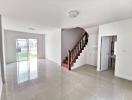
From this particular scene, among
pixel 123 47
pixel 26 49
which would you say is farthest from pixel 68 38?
pixel 26 49

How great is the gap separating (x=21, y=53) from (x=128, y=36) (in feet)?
26.3

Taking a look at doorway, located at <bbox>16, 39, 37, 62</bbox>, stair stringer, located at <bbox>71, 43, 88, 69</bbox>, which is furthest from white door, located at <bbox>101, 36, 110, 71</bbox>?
doorway, located at <bbox>16, 39, 37, 62</bbox>

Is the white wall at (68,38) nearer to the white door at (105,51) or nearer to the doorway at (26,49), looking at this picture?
the white door at (105,51)

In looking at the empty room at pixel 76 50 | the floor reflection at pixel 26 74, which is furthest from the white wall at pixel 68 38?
the floor reflection at pixel 26 74

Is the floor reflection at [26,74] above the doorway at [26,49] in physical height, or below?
below

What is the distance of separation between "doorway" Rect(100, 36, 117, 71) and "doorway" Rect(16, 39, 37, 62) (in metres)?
6.46

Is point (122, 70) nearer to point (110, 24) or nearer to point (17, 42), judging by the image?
point (110, 24)

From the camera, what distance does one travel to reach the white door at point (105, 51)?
495 centimetres

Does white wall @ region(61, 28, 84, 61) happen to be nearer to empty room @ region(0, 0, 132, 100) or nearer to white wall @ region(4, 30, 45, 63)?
empty room @ region(0, 0, 132, 100)

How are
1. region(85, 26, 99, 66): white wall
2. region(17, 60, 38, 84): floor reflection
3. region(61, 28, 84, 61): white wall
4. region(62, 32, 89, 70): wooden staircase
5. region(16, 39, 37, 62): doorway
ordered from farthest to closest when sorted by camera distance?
region(16, 39, 37, 62): doorway → region(61, 28, 84, 61): white wall → region(85, 26, 99, 66): white wall → region(62, 32, 89, 70): wooden staircase → region(17, 60, 38, 84): floor reflection

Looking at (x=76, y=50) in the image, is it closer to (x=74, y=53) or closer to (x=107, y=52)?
(x=74, y=53)

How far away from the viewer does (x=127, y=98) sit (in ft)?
8.39

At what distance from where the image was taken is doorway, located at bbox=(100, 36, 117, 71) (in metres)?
4.98

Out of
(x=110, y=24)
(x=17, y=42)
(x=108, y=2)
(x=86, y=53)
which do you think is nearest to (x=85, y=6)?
(x=108, y=2)
